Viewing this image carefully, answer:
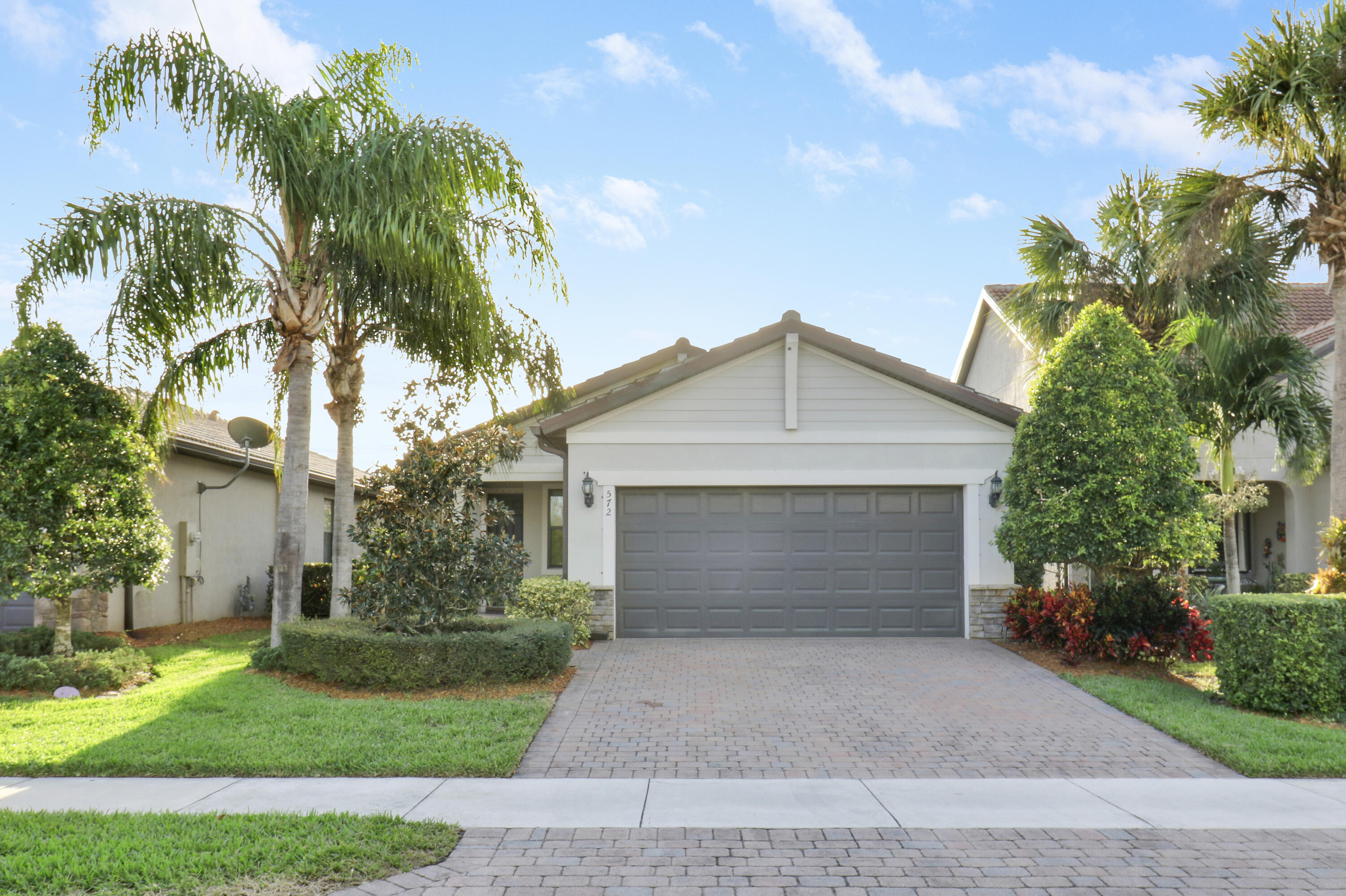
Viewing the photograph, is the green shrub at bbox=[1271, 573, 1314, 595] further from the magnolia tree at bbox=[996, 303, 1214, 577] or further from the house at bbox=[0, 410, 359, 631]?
the house at bbox=[0, 410, 359, 631]

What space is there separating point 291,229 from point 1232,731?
11.3 metres

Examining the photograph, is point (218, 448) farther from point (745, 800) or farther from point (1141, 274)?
point (1141, 274)

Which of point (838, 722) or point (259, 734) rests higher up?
point (259, 734)

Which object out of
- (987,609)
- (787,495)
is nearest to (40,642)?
(787,495)

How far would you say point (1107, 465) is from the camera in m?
10.5

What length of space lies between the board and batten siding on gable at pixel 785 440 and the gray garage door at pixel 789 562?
24cm

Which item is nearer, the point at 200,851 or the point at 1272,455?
the point at 200,851

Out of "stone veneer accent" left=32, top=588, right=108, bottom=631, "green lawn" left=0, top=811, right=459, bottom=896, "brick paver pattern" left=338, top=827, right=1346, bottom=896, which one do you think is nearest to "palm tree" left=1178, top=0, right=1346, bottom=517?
"brick paver pattern" left=338, top=827, right=1346, bottom=896

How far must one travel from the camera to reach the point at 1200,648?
10531 mm

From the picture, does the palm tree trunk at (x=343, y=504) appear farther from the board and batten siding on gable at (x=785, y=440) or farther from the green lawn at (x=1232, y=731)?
the green lawn at (x=1232, y=731)

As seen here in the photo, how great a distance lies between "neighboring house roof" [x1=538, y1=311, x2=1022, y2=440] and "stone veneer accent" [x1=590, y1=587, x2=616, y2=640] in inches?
98.8

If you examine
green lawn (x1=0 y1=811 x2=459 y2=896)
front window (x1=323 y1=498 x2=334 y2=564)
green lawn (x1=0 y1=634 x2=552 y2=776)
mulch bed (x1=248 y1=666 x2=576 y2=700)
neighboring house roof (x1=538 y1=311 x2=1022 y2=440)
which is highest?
neighboring house roof (x1=538 y1=311 x2=1022 y2=440)

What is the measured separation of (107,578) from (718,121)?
967 cm

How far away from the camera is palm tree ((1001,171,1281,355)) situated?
12188 millimetres
